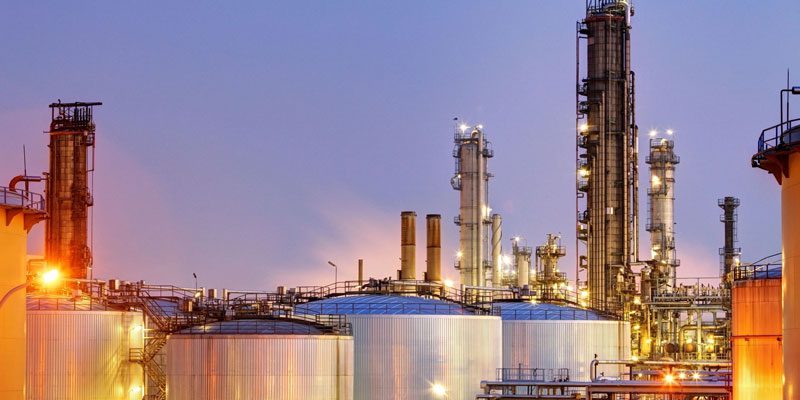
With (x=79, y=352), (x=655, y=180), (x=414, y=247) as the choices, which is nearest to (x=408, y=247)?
(x=414, y=247)

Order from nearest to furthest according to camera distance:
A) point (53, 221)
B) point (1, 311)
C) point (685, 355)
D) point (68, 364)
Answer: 1. point (1, 311)
2. point (68, 364)
3. point (53, 221)
4. point (685, 355)

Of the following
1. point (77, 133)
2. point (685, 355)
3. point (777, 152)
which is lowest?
point (685, 355)

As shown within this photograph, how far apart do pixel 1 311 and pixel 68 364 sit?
20.8 meters

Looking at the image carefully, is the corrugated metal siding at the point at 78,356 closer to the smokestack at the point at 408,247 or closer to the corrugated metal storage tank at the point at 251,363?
the corrugated metal storage tank at the point at 251,363

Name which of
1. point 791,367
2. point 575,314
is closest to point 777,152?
point 791,367

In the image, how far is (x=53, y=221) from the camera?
70.3m

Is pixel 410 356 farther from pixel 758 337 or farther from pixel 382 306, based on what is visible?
pixel 758 337

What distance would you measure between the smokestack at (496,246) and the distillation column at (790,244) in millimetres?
70732

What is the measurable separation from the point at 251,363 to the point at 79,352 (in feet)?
31.0

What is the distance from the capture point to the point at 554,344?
203 feet

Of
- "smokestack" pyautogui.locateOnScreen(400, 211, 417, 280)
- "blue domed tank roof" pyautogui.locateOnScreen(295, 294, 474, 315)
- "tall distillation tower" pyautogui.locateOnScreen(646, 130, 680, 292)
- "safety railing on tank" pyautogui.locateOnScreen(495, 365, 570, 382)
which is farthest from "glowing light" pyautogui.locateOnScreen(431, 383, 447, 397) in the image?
"tall distillation tower" pyautogui.locateOnScreen(646, 130, 680, 292)

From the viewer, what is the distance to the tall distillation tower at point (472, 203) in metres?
89.4

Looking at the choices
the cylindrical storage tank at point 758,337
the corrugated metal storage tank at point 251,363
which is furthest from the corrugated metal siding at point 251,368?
the cylindrical storage tank at point 758,337

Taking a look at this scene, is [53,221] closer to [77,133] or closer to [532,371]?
[77,133]
